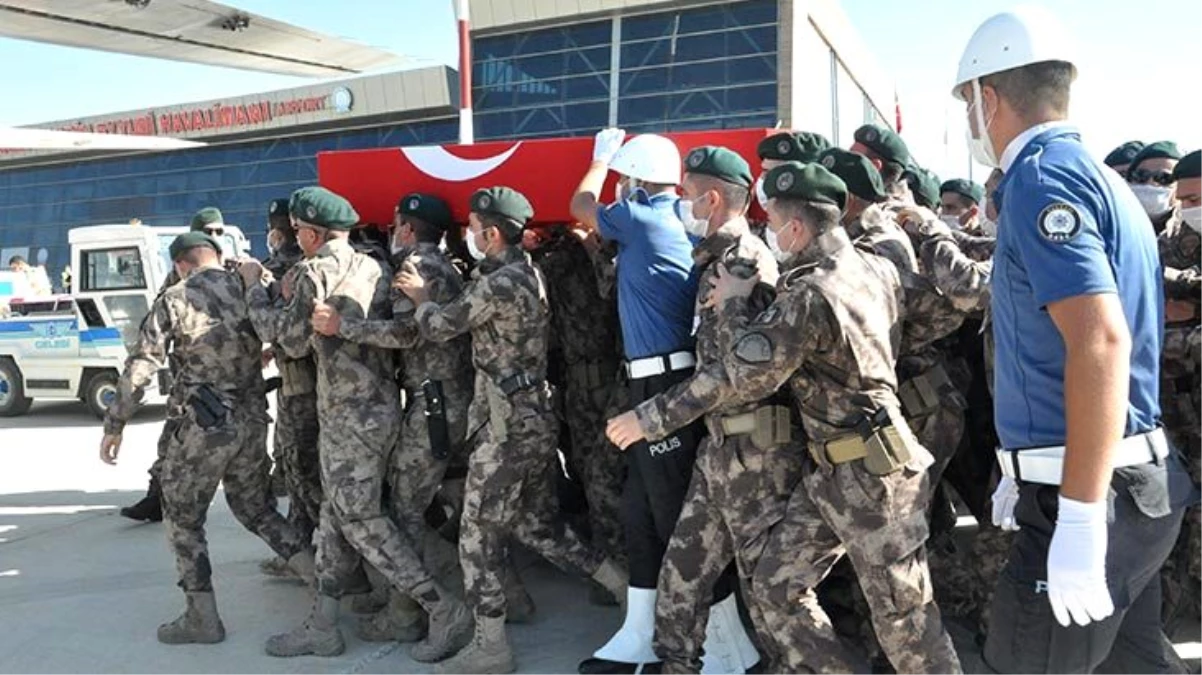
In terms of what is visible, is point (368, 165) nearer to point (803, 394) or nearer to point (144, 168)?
point (803, 394)

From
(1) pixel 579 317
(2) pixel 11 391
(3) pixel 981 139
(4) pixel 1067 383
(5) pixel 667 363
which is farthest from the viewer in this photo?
(2) pixel 11 391

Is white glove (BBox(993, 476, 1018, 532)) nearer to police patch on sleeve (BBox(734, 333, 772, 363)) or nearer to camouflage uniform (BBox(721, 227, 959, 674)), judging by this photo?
camouflage uniform (BBox(721, 227, 959, 674))

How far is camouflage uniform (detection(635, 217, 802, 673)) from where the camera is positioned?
278 centimetres

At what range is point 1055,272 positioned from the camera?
1701 mm

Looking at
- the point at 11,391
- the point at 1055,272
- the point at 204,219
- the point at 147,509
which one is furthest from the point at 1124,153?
the point at 11,391

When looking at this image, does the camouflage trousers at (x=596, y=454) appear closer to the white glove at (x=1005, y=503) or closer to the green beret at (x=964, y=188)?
the white glove at (x=1005, y=503)

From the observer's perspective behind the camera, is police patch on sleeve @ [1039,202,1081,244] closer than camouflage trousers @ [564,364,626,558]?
Yes

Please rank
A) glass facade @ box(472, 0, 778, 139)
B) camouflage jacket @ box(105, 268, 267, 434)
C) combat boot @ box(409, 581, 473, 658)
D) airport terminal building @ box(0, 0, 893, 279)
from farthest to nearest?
airport terminal building @ box(0, 0, 893, 279) < glass facade @ box(472, 0, 778, 139) < camouflage jacket @ box(105, 268, 267, 434) < combat boot @ box(409, 581, 473, 658)

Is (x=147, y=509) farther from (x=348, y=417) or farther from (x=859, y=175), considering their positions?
(x=859, y=175)

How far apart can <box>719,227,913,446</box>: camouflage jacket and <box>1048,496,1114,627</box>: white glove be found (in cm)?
90

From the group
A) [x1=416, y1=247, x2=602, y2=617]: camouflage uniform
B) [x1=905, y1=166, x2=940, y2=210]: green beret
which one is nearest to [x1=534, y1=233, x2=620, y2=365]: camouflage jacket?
[x1=416, y1=247, x2=602, y2=617]: camouflage uniform

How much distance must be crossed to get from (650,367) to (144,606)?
2874 mm

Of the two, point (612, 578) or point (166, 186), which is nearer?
point (612, 578)

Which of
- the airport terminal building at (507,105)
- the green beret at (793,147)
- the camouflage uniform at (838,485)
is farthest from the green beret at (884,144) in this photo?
Answer: the airport terminal building at (507,105)
